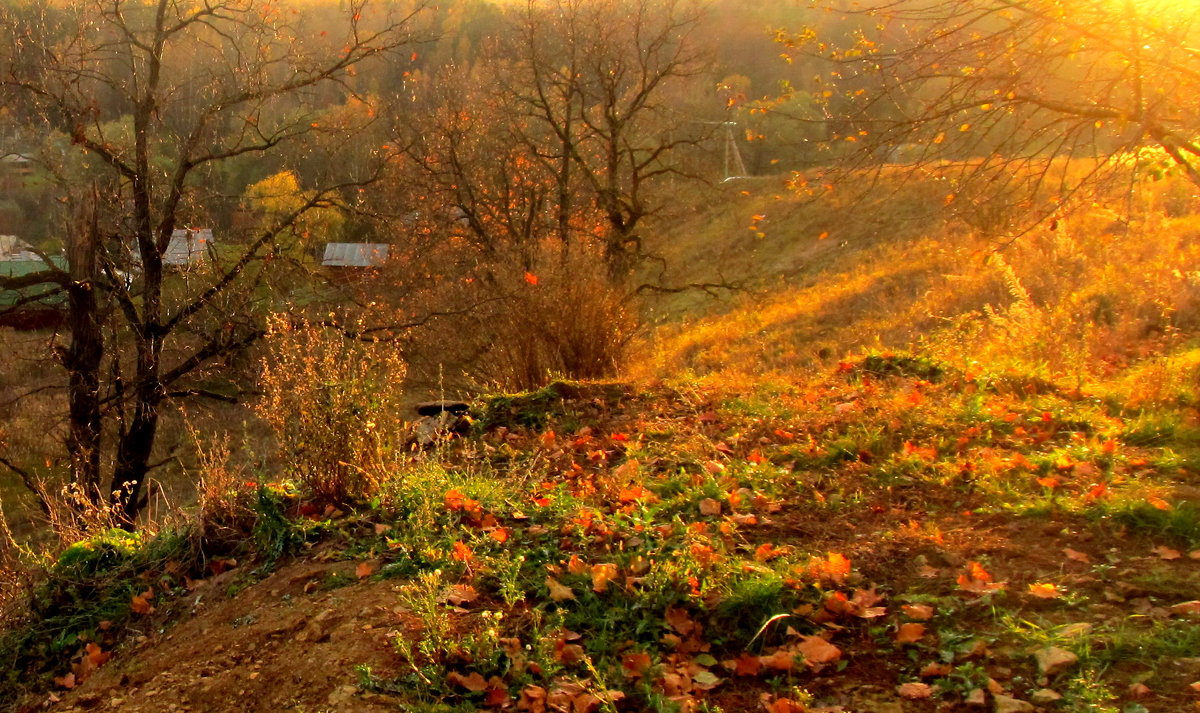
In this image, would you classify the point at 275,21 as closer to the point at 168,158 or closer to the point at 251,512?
the point at 168,158

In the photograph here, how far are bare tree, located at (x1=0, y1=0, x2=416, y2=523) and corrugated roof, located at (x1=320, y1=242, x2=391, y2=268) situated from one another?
11509 millimetres

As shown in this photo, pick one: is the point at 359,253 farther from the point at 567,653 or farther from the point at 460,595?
the point at 567,653

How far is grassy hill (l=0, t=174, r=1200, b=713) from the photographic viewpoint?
113 inches

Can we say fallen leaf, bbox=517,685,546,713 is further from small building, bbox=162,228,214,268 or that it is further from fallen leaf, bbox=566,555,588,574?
small building, bbox=162,228,214,268

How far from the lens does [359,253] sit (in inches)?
960

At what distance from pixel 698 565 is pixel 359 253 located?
73.1 feet

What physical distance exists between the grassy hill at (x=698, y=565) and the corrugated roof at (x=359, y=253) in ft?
58.0

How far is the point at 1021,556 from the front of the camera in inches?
136

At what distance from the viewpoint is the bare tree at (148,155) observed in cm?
962

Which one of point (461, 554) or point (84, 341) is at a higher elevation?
point (84, 341)

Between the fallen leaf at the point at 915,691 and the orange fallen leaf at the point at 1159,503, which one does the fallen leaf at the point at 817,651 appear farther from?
the orange fallen leaf at the point at 1159,503

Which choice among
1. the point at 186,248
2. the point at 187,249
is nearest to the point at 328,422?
the point at 187,249

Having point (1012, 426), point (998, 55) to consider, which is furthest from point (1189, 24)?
point (1012, 426)

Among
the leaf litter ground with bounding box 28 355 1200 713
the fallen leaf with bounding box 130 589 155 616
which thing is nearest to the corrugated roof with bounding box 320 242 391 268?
the fallen leaf with bounding box 130 589 155 616
